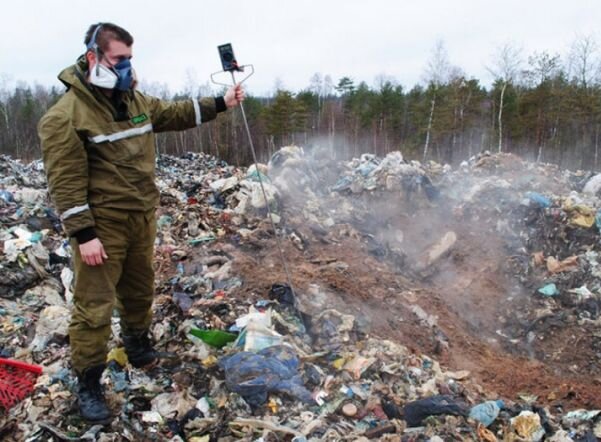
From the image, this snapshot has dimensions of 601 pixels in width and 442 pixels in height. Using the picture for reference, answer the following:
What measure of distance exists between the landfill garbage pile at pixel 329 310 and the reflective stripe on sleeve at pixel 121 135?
4.56ft

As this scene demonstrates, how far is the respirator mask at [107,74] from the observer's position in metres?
2.05

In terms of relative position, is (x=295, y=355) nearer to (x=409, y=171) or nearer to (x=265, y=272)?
(x=265, y=272)

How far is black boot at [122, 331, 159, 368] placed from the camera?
2.68 meters

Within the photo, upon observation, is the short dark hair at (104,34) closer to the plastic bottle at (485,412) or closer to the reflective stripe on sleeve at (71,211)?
the reflective stripe on sleeve at (71,211)

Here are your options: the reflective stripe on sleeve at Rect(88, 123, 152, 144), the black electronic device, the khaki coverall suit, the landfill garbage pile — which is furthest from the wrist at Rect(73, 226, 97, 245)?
Answer: the black electronic device

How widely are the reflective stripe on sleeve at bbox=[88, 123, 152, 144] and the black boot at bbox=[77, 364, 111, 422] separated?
3.65 feet

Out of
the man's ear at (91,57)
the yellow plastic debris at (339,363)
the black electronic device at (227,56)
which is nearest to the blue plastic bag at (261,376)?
the yellow plastic debris at (339,363)

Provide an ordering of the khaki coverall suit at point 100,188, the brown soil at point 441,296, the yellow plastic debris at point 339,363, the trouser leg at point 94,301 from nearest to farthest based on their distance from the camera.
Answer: the khaki coverall suit at point 100,188 → the trouser leg at point 94,301 → the yellow plastic debris at point 339,363 → the brown soil at point 441,296

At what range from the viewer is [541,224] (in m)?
6.93

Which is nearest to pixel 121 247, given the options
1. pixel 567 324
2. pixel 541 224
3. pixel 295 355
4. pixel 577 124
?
pixel 295 355

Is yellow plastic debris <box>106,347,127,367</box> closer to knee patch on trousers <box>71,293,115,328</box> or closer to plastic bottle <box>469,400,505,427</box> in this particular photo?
knee patch on trousers <box>71,293,115,328</box>

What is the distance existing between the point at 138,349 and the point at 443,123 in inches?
847

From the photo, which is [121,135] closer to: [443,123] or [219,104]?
[219,104]

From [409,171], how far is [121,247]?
6774 mm
